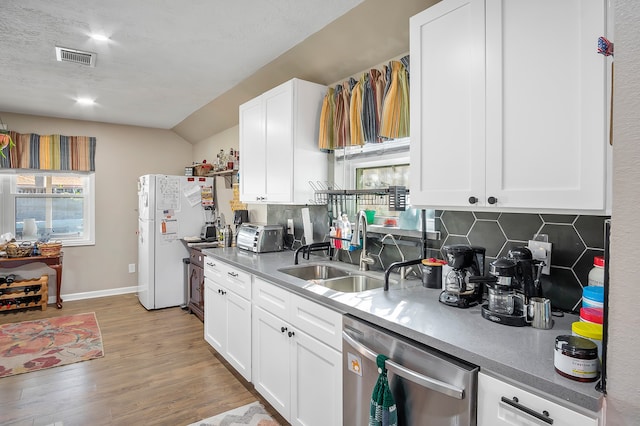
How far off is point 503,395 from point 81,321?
179 inches

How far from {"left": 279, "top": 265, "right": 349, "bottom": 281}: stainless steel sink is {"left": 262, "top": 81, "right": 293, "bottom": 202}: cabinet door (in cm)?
54

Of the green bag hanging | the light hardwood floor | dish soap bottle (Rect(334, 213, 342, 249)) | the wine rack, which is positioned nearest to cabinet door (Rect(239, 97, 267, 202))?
dish soap bottle (Rect(334, 213, 342, 249))

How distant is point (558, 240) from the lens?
1547mm

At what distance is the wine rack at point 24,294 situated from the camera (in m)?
4.38

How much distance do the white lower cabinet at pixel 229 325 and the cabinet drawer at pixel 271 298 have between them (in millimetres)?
164

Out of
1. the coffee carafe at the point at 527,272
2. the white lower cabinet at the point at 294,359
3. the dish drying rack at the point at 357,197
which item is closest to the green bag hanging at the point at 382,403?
the white lower cabinet at the point at 294,359

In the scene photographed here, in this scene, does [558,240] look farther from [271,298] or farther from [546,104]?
[271,298]

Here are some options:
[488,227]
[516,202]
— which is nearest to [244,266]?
[488,227]

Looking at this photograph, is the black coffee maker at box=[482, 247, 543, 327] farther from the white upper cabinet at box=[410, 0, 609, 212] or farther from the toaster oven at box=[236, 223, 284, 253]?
the toaster oven at box=[236, 223, 284, 253]

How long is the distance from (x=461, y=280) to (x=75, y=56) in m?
3.22

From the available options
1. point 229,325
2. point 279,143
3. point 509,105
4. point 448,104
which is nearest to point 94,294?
point 229,325

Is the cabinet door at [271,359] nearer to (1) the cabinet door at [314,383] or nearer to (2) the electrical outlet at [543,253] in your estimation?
(1) the cabinet door at [314,383]

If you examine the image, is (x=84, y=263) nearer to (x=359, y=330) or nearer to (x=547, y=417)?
(x=359, y=330)

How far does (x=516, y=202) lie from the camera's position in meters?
1.38
